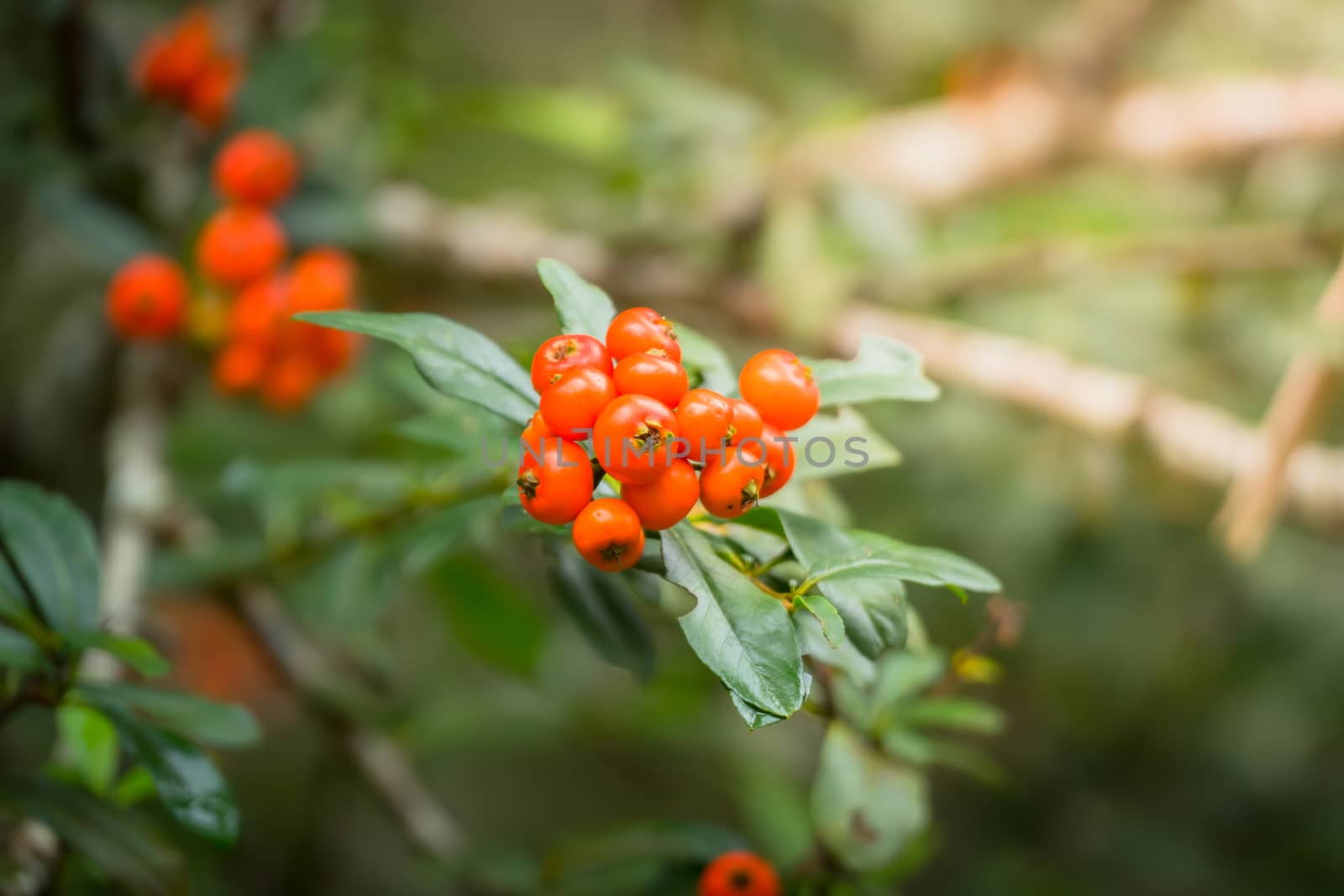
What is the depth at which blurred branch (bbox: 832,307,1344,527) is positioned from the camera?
93 centimetres

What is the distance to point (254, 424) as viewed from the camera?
65.4 inches

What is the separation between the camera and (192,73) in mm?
1199

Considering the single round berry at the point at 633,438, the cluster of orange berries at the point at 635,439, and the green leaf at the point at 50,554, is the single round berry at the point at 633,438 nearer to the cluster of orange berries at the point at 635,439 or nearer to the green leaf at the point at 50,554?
the cluster of orange berries at the point at 635,439

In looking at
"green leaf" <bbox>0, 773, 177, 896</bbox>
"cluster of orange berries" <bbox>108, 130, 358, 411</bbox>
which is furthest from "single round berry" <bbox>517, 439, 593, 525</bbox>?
"cluster of orange berries" <bbox>108, 130, 358, 411</bbox>

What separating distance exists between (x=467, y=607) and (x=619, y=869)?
0.46 meters

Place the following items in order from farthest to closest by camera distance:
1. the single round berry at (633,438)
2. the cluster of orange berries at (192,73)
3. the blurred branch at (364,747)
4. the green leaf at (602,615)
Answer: the cluster of orange berries at (192,73), the blurred branch at (364,747), the green leaf at (602,615), the single round berry at (633,438)

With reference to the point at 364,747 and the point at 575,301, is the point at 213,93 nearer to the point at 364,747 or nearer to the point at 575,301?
the point at 364,747

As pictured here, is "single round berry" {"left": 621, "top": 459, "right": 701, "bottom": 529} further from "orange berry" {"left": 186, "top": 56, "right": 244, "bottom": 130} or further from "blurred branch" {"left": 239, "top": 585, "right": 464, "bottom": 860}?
"orange berry" {"left": 186, "top": 56, "right": 244, "bottom": 130}

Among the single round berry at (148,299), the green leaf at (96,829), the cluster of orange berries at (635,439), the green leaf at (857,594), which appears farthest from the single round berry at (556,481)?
the single round berry at (148,299)

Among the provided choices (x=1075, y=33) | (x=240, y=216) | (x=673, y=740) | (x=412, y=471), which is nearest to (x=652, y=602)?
(x=412, y=471)

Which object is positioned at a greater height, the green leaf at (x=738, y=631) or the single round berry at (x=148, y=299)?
the green leaf at (x=738, y=631)

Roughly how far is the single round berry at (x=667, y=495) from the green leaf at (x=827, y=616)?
0.24 ft

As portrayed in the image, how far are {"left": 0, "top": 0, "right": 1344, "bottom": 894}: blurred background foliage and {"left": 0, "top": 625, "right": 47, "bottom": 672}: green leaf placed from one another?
0.32 m

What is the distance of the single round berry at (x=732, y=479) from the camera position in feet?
1.41
